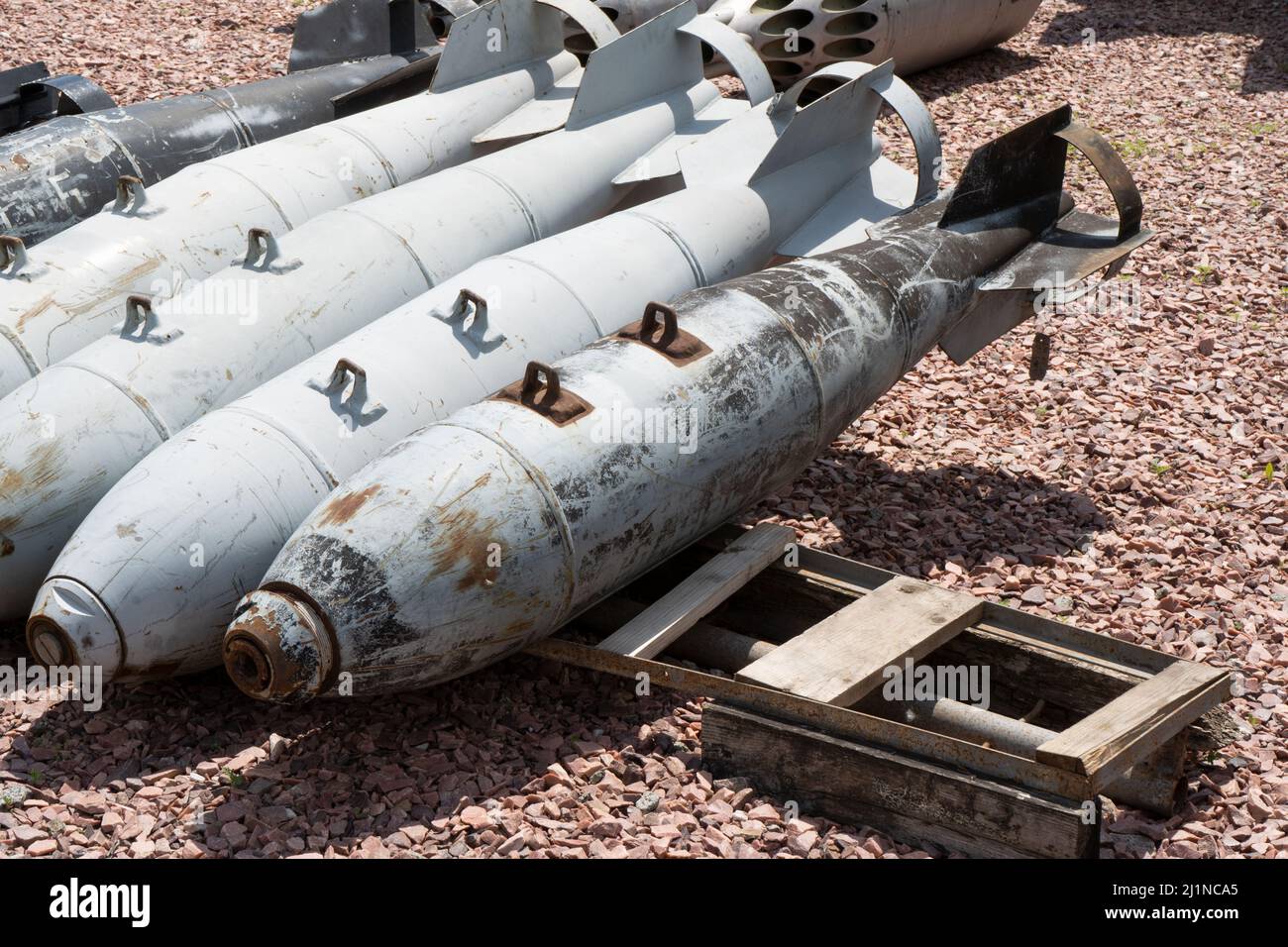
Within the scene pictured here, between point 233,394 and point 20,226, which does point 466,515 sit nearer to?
point 233,394

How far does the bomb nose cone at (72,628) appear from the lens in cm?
488

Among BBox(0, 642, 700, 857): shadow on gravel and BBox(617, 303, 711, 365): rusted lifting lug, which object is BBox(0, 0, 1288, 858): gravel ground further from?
BBox(617, 303, 711, 365): rusted lifting lug

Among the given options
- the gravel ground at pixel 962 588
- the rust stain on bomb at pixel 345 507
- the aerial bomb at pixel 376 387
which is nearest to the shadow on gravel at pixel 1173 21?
the gravel ground at pixel 962 588

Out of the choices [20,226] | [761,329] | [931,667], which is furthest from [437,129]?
[931,667]

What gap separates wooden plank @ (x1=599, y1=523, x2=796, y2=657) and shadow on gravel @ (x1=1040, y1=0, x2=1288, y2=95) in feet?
29.6

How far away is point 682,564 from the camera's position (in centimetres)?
595

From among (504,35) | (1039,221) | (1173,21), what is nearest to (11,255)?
(504,35)

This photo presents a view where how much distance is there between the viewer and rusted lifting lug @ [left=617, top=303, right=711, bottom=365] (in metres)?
5.41

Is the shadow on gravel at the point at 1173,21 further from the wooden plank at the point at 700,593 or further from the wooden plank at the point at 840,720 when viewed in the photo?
the wooden plank at the point at 840,720

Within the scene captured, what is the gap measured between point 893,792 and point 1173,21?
1117cm

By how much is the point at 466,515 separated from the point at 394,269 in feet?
6.55

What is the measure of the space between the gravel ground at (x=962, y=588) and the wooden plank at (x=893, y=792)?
0.28 ft

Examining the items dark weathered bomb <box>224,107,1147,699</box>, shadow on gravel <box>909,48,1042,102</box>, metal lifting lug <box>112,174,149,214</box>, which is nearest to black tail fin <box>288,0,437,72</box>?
metal lifting lug <box>112,174,149,214</box>
